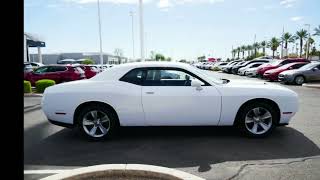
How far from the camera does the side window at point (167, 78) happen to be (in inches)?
269

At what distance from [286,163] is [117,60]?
118540mm

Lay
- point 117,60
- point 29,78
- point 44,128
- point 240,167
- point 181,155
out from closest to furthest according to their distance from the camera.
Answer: point 240,167 < point 181,155 < point 44,128 < point 29,78 < point 117,60

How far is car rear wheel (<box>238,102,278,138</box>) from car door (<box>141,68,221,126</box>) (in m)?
0.52

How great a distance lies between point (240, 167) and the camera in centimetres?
506

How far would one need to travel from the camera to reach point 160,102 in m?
6.63

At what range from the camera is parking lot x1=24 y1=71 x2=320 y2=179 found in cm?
497

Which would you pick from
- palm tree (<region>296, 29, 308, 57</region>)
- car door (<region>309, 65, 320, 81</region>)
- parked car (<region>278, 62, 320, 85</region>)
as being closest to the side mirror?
parked car (<region>278, 62, 320, 85</region>)

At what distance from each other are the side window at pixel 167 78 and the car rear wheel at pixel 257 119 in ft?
4.04

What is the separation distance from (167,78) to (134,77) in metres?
0.67

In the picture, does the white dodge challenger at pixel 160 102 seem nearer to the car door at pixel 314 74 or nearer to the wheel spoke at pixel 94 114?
the wheel spoke at pixel 94 114

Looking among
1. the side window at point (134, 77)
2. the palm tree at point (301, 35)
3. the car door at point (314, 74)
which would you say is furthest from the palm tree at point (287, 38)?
the side window at point (134, 77)

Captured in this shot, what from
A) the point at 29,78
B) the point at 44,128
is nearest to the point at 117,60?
the point at 29,78

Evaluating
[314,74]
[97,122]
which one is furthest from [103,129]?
[314,74]
